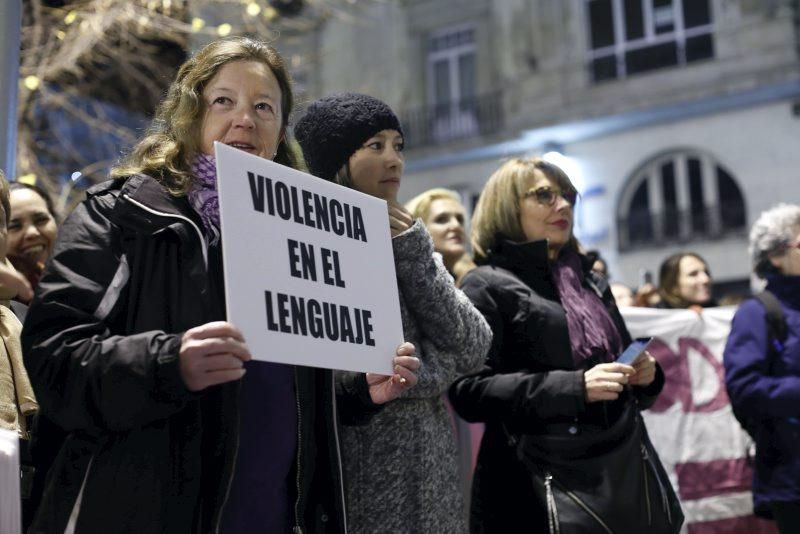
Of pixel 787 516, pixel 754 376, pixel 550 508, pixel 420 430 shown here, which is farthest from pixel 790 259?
pixel 420 430

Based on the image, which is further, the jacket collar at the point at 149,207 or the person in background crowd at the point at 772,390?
the person in background crowd at the point at 772,390

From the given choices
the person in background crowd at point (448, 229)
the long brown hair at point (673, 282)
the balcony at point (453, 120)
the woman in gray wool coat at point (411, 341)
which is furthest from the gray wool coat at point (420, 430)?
the balcony at point (453, 120)

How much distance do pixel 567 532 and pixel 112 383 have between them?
64.0 inches

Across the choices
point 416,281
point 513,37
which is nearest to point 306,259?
point 416,281

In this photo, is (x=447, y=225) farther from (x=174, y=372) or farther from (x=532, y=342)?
(x=174, y=372)

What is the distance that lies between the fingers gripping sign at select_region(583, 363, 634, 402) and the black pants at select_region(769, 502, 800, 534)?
1.37 meters

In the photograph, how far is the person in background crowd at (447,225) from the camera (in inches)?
185

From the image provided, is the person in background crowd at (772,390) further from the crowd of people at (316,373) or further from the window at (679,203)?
the window at (679,203)

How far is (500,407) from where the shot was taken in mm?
3100

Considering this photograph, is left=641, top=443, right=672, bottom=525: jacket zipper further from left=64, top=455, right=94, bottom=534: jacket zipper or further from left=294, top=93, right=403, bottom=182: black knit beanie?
left=64, top=455, right=94, bottom=534: jacket zipper

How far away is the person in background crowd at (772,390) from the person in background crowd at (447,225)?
4.12 ft

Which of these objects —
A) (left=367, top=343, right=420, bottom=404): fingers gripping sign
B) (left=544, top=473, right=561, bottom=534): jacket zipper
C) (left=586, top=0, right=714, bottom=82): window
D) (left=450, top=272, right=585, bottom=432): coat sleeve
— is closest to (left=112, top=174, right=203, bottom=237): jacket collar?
(left=367, top=343, right=420, bottom=404): fingers gripping sign

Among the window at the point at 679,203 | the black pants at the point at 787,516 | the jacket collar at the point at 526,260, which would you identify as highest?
the window at the point at 679,203

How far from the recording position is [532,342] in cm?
319
